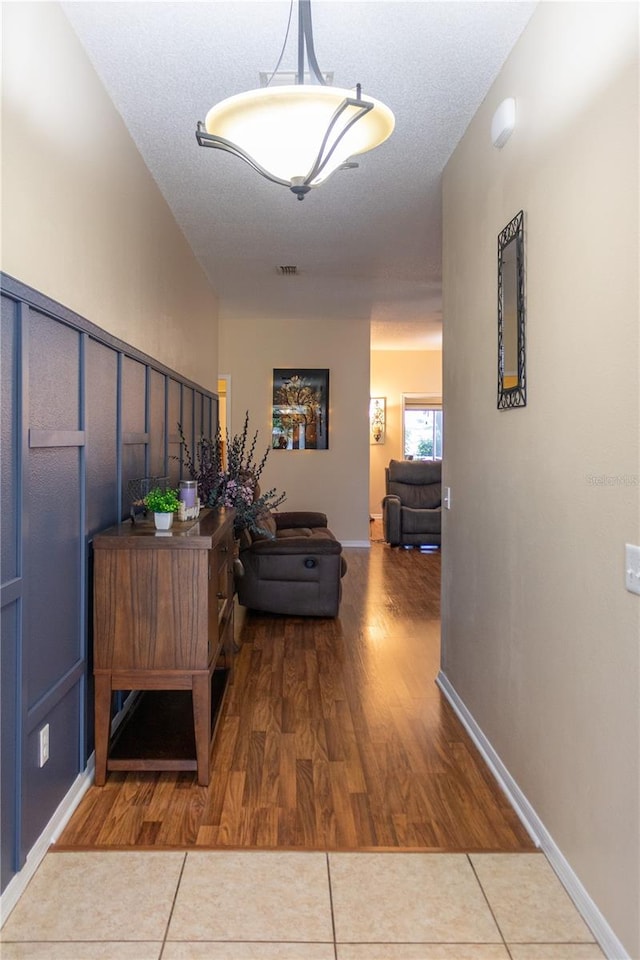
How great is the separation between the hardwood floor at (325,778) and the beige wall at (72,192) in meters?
1.82

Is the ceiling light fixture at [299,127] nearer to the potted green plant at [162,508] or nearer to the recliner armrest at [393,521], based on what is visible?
the potted green plant at [162,508]

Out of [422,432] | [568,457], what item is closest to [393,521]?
[422,432]

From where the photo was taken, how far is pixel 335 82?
8.77ft

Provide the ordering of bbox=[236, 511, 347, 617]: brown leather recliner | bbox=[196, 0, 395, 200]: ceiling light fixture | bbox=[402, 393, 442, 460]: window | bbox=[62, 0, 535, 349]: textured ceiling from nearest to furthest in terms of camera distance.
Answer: bbox=[196, 0, 395, 200]: ceiling light fixture, bbox=[62, 0, 535, 349]: textured ceiling, bbox=[236, 511, 347, 617]: brown leather recliner, bbox=[402, 393, 442, 460]: window

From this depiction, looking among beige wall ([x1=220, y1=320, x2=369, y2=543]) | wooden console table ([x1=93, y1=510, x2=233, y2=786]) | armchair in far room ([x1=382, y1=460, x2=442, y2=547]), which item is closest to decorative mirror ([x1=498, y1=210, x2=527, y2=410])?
wooden console table ([x1=93, y1=510, x2=233, y2=786])

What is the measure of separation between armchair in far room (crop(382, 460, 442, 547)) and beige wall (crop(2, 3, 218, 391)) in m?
5.17

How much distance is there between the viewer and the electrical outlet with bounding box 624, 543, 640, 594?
4.93 feet

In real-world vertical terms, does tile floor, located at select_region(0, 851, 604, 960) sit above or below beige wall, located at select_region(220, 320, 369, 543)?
below

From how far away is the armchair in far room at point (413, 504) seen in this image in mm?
8430

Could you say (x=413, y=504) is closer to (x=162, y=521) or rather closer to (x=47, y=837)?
(x=162, y=521)

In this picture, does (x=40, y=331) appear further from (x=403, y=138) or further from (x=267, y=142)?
(x=403, y=138)

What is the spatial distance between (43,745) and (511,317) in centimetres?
219

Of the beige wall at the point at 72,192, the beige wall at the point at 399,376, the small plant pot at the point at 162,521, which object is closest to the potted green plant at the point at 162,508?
the small plant pot at the point at 162,521

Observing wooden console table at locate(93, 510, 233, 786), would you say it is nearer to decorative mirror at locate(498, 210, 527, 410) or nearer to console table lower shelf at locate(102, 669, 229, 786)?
console table lower shelf at locate(102, 669, 229, 786)
